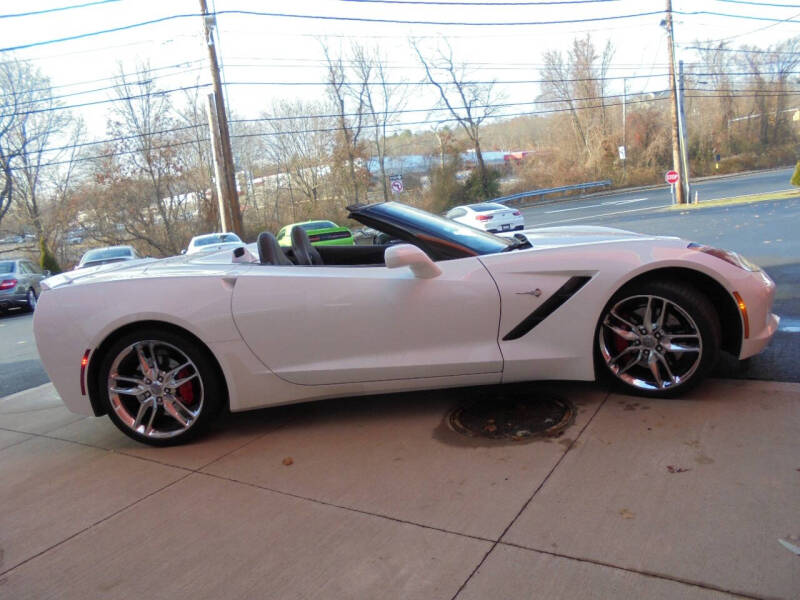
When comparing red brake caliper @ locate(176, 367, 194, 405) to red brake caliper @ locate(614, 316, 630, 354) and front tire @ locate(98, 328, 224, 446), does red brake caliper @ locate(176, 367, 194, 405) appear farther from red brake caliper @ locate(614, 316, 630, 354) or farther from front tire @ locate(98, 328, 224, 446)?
red brake caliper @ locate(614, 316, 630, 354)

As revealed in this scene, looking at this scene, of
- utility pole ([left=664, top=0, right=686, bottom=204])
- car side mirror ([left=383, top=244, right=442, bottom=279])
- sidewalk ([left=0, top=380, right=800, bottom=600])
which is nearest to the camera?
sidewalk ([left=0, top=380, right=800, bottom=600])

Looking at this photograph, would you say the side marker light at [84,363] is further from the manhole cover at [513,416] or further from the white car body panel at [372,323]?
the manhole cover at [513,416]

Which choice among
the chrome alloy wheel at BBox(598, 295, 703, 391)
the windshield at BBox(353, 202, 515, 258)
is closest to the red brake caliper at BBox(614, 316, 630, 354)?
the chrome alloy wheel at BBox(598, 295, 703, 391)

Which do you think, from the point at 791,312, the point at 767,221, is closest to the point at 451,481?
the point at 791,312

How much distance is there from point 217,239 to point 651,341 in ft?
61.3

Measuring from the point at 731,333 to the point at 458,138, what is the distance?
46.4 meters

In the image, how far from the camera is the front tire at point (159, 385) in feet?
11.6

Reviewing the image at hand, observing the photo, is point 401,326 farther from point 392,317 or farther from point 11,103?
point 11,103

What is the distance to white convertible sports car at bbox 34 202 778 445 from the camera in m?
3.37

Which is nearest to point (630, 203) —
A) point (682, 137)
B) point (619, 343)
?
point (682, 137)

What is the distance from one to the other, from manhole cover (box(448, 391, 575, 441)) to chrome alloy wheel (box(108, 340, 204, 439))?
5.10 ft

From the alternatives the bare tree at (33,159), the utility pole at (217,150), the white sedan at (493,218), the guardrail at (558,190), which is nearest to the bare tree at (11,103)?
the bare tree at (33,159)

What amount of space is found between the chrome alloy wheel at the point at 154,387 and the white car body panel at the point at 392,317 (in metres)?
0.18

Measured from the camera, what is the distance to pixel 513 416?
3.50m
